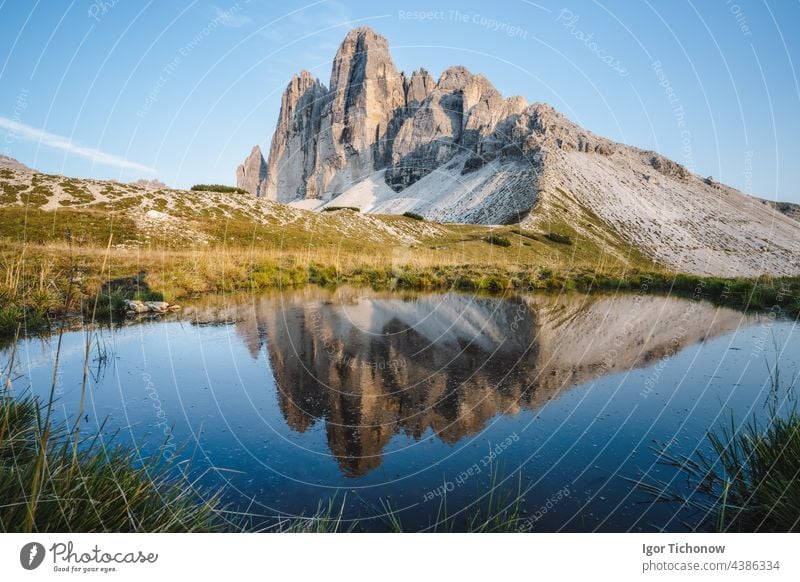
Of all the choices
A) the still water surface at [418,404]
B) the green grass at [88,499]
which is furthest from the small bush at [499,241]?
the green grass at [88,499]

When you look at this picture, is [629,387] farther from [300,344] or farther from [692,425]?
[300,344]

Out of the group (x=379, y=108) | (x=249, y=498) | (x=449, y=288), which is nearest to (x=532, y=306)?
(x=449, y=288)

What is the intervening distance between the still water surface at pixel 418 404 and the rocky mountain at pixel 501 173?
6269 cm

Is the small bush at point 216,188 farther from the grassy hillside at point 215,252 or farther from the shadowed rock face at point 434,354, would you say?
the shadowed rock face at point 434,354

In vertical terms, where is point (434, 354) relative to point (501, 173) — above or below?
below

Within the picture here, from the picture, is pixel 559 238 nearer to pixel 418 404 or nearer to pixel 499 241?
pixel 499 241

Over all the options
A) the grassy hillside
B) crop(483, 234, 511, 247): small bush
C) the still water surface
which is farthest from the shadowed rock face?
crop(483, 234, 511, 247): small bush

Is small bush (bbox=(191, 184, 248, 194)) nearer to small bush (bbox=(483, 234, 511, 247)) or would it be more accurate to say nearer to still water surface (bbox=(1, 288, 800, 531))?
small bush (bbox=(483, 234, 511, 247))

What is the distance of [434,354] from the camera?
10148 mm

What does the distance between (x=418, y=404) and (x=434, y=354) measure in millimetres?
3169

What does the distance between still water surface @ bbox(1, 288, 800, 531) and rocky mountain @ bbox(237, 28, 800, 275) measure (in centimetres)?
6269

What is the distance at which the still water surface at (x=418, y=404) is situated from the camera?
4.51 meters

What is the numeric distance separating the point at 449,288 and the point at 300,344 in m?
14.8

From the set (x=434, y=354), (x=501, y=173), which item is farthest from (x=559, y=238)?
(x=434, y=354)
